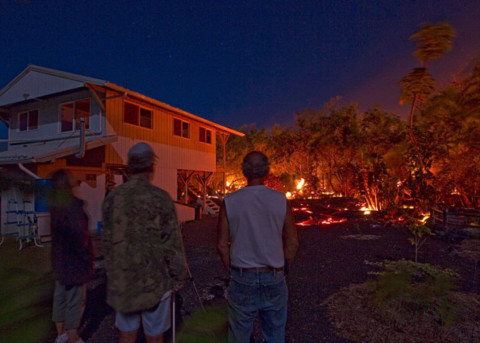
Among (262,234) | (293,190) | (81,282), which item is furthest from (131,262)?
(293,190)

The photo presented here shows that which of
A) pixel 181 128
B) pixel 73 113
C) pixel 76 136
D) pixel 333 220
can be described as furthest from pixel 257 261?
pixel 181 128

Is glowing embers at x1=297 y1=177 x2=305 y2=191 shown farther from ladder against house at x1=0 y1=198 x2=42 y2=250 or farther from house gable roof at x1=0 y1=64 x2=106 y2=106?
ladder against house at x1=0 y1=198 x2=42 y2=250

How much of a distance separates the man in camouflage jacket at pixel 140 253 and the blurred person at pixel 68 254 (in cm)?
121

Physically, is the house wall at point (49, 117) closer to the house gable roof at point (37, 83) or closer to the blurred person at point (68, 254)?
the house gable roof at point (37, 83)

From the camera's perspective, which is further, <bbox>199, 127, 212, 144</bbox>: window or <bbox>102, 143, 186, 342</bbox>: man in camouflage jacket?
<bbox>199, 127, 212, 144</bbox>: window

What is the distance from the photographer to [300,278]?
620 centimetres

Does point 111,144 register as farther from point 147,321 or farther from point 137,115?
point 147,321

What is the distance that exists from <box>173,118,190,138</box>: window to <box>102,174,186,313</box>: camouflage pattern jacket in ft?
47.8

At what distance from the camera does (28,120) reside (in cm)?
1454

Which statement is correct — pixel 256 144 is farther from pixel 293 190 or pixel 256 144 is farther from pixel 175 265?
pixel 175 265

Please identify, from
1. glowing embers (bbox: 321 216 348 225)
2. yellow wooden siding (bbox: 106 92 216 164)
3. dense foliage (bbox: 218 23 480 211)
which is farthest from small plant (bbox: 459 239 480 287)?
yellow wooden siding (bbox: 106 92 216 164)

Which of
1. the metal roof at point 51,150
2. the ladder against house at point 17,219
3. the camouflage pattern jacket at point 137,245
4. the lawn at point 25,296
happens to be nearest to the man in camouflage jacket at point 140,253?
the camouflage pattern jacket at point 137,245

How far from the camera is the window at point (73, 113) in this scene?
1296 centimetres

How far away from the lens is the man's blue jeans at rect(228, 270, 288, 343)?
7.33 ft
